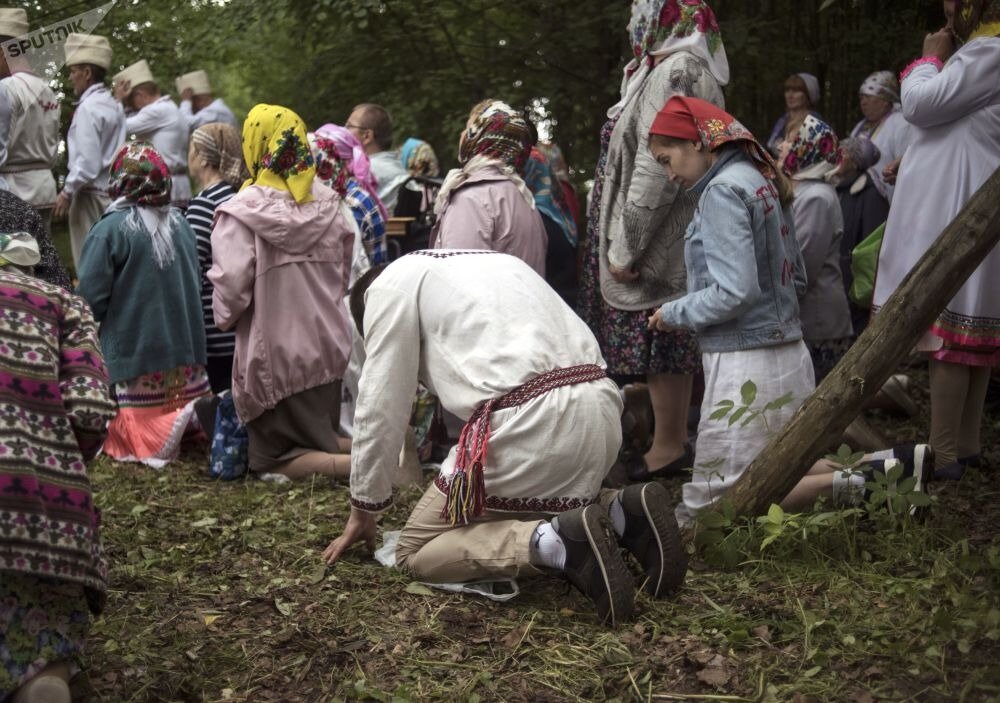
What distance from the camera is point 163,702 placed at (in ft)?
10.3

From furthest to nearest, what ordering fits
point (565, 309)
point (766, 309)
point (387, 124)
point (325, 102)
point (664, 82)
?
1. point (325, 102)
2. point (387, 124)
3. point (664, 82)
4. point (766, 309)
5. point (565, 309)

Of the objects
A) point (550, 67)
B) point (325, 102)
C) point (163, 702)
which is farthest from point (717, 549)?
point (325, 102)

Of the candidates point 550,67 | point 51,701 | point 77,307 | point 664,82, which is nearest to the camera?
point 51,701

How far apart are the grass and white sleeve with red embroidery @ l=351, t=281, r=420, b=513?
0.41 metres

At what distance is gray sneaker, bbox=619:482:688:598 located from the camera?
Result: 357 cm

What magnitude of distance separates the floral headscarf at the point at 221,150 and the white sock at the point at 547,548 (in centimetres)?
357

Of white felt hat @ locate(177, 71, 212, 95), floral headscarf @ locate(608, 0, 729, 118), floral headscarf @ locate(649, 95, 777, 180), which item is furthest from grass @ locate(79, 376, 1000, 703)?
white felt hat @ locate(177, 71, 212, 95)

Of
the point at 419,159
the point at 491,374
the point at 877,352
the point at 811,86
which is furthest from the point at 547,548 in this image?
the point at 419,159

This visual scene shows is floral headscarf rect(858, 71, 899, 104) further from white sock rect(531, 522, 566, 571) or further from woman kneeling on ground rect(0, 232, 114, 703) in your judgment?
woman kneeling on ground rect(0, 232, 114, 703)

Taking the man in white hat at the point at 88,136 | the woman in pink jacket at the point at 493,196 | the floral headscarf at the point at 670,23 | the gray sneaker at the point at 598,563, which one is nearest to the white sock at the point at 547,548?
the gray sneaker at the point at 598,563

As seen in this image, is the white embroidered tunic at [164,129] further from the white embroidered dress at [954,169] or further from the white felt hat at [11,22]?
the white embroidered dress at [954,169]

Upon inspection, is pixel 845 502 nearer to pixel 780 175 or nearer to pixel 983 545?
pixel 983 545

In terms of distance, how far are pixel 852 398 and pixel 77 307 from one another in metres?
2.41

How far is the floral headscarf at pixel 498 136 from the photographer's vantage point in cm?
590
